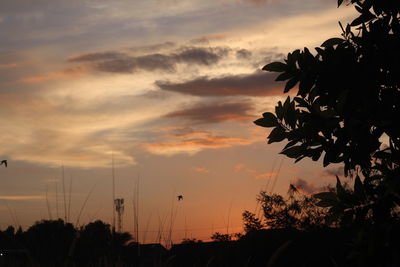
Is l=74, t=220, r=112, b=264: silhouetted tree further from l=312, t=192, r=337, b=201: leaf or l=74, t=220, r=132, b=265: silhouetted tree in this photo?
l=312, t=192, r=337, b=201: leaf

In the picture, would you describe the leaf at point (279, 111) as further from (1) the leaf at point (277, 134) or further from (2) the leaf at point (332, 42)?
(2) the leaf at point (332, 42)

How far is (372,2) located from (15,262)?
20.8ft

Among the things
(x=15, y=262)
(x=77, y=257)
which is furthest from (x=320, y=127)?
(x=15, y=262)

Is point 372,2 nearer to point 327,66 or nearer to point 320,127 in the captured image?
point 327,66

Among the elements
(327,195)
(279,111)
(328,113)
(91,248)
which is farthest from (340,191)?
(91,248)

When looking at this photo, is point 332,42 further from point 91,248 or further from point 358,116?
point 91,248

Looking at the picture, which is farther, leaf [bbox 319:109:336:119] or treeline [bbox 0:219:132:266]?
treeline [bbox 0:219:132:266]

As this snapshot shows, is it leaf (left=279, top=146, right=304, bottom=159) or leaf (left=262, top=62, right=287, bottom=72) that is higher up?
leaf (left=262, top=62, right=287, bottom=72)

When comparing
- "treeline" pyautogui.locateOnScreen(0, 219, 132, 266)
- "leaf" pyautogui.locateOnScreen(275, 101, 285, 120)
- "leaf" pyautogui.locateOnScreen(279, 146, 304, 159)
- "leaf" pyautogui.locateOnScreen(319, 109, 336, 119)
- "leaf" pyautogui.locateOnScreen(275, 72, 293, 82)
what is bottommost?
"treeline" pyautogui.locateOnScreen(0, 219, 132, 266)

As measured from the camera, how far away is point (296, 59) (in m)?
7.28

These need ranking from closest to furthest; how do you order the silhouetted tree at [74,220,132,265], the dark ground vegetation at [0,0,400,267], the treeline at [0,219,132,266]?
the dark ground vegetation at [0,0,400,267] → the treeline at [0,219,132,266] → the silhouetted tree at [74,220,132,265]

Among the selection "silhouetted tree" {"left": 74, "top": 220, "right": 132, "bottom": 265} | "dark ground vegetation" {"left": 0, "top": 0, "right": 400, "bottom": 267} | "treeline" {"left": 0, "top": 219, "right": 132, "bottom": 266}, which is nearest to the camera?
"dark ground vegetation" {"left": 0, "top": 0, "right": 400, "bottom": 267}

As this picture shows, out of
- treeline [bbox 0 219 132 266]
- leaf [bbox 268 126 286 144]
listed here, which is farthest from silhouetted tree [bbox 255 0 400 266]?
treeline [bbox 0 219 132 266]

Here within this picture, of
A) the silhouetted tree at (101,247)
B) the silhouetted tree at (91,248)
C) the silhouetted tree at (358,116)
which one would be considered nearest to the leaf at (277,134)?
the silhouetted tree at (358,116)
